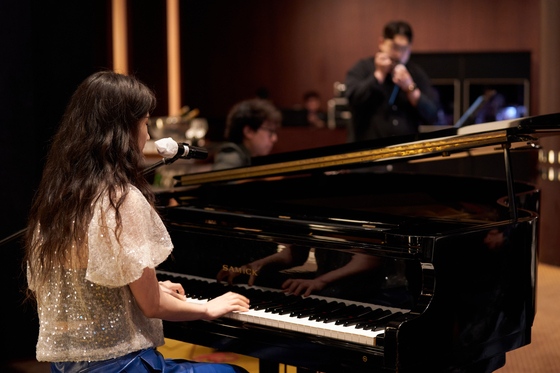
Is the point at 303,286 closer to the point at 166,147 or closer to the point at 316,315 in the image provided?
the point at 316,315

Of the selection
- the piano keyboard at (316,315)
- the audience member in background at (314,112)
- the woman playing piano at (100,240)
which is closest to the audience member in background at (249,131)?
the piano keyboard at (316,315)

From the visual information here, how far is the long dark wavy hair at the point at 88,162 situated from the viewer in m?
1.42

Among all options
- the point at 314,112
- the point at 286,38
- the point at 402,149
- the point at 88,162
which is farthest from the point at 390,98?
the point at 286,38

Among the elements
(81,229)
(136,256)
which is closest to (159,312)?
(136,256)

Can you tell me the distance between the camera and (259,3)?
34.6 feet

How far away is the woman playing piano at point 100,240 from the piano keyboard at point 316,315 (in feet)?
1.15

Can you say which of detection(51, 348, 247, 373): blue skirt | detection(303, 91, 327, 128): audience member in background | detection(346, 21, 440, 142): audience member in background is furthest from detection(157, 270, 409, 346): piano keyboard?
detection(303, 91, 327, 128): audience member in background

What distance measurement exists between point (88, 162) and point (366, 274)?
0.89 meters

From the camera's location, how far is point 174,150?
5.62 feet

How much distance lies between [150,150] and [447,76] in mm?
5391

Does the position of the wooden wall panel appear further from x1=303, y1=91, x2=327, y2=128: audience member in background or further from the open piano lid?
the open piano lid

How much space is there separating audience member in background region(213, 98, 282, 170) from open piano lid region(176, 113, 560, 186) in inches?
29.9

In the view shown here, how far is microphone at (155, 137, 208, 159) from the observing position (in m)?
1.69

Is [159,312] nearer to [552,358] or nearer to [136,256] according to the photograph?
[136,256]
